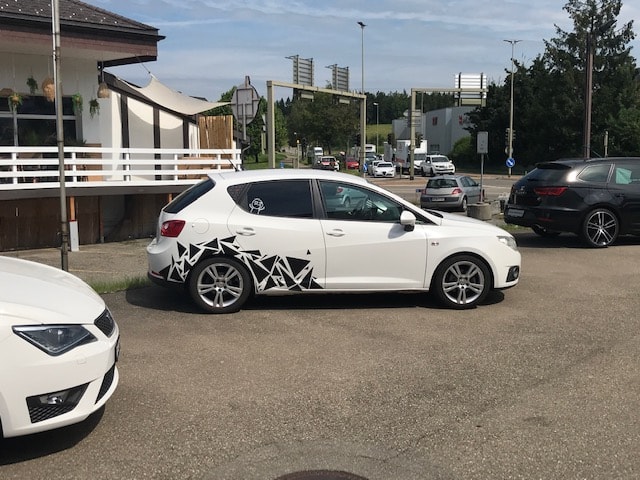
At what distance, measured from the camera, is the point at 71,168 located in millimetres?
14750

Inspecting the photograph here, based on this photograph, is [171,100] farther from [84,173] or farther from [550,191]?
[550,191]

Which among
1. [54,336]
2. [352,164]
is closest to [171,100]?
[54,336]

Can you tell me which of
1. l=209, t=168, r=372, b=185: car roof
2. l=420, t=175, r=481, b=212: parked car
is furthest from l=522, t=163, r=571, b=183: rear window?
l=420, t=175, r=481, b=212: parked car

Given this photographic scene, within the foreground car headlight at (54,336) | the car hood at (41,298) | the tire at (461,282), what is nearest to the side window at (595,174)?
the tire at (461,282)

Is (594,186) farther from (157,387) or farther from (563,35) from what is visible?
(563,35)

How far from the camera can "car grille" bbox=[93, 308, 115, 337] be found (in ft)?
13.0

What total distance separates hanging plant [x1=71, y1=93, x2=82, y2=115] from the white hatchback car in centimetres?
1054

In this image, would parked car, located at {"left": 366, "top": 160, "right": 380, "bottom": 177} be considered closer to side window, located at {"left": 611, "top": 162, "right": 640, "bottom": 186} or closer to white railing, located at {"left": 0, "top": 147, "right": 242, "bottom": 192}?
white railing, located at {"left": 0, "top": 147, "right": 242, "bottom": 192}

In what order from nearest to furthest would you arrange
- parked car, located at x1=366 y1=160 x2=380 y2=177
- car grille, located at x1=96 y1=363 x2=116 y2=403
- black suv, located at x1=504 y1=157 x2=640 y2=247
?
car grille, located at x1=96 y1=363 x2=116 y2=403
black suv, located at x1=504 y1=157 x2=640 y2=247
parked car, located at x1=366 y1=160 x2=380 y2=177

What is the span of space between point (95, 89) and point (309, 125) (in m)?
65.4

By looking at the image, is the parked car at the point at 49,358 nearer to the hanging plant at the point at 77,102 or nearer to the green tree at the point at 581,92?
the hanging plant at the point at 77,102

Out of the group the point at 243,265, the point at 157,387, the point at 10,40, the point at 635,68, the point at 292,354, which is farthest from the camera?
the point at 635,68

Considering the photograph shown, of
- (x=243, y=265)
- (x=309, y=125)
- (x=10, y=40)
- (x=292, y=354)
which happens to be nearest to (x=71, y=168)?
(x=10, y=40)

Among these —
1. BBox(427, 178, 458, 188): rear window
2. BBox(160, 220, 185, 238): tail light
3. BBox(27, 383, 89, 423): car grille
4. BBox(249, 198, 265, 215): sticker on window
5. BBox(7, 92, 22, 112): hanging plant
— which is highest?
BBox(7, 92, 22, 112): hanging plant
